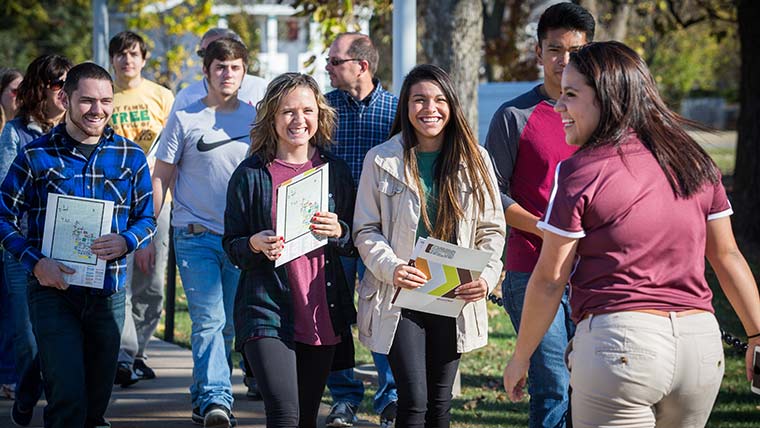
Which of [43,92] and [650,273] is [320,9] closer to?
[43,92]

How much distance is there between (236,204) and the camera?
15.7 ft

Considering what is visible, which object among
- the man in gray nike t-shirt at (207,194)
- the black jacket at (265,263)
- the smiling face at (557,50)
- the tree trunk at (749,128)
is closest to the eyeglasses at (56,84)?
the man in gray nike t-shirt at (207,194)

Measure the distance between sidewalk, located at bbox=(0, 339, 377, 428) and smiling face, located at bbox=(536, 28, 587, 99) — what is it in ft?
7.96

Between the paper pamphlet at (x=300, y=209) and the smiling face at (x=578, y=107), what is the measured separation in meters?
1.52

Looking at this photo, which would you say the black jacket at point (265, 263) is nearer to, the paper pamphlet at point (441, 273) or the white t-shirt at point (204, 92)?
the paper pamphlet at point (441, 273)

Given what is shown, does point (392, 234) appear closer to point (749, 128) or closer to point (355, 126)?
point (355, 126)

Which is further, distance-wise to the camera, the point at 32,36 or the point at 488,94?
the point at 32,36

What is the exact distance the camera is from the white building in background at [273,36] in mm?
18344

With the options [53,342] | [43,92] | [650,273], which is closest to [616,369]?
[650,273]

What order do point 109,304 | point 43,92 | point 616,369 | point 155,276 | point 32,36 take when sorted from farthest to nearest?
point 32,36
point 155,276
point 43,92
point 109,304
point 616,369

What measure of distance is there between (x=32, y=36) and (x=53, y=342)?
34194 mm

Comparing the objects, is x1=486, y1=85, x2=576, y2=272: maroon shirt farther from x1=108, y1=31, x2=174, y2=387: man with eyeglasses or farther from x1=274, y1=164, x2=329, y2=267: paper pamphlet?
x1=108, y1=31, x2=174, y2=387: man with eyeglasses

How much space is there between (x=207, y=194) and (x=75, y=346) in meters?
1.53

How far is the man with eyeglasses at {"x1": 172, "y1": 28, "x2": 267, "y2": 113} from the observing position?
21.2ft
